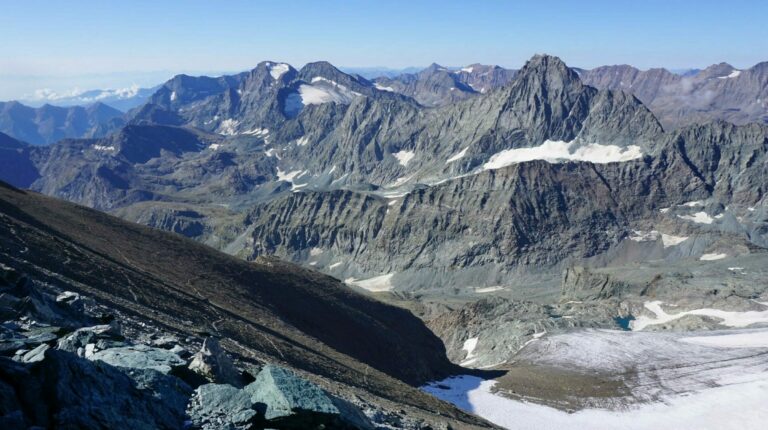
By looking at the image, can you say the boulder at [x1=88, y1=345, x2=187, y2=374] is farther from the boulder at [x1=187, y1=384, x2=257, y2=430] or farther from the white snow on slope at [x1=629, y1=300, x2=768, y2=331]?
the white snow on slope at [x1=629, y1=300, x2=768, y2=331]

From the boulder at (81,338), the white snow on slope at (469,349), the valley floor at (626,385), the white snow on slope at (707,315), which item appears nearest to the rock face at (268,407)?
the boulder at (81,338)

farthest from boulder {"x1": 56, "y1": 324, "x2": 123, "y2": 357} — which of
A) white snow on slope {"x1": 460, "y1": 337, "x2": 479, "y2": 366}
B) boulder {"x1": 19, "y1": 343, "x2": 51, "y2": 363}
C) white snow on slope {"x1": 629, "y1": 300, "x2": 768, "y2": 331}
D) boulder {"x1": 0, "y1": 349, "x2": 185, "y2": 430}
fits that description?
white snow on slope {"x1": 629, "y1": 300, "x2": 768, "y2": 331}

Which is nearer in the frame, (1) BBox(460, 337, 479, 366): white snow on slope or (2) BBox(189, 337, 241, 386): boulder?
(2) BBox(189, 337, 241, 386): boulder

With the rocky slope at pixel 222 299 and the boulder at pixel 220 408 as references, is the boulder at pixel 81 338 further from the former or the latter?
the boulder at pixel 220 408

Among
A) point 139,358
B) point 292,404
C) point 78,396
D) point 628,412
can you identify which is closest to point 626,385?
point 628,412

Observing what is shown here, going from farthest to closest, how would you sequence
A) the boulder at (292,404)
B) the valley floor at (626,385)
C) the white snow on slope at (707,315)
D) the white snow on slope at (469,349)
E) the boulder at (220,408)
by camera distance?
the white snow on slope at (707,315)
the white snow on slope at (469,349)
the valley floor at (626,385)
the boulder at (292,404)
the boulder at (220,408)
